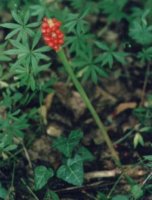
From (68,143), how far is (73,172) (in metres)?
0.21

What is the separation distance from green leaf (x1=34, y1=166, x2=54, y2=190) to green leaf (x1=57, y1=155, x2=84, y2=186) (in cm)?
7

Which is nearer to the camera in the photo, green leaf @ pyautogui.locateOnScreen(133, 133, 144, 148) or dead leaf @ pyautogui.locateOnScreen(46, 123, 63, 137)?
green leaf @ pyautogui.locateOnScreen(133, 133, 144, 148)

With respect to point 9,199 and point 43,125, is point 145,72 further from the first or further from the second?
point 9,199

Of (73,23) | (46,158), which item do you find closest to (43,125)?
(46,158)

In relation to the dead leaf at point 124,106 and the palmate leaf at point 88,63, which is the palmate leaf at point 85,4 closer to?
the palmate leaf at point 88,63

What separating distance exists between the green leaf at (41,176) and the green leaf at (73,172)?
67mm

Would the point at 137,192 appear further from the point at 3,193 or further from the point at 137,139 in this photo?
the point at 3,193

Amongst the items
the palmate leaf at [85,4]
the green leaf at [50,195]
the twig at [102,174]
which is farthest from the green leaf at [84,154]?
the palmate leaf at [85,4]

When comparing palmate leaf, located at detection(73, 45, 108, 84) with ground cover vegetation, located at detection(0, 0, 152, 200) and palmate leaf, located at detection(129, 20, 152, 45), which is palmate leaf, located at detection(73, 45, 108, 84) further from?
palmate leaf, located at detection(129, 20, 152, 45)

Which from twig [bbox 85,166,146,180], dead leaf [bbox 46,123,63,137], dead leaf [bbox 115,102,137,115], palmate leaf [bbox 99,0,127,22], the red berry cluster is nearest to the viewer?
the red berry cluster

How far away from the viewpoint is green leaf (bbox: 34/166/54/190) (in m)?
2.93

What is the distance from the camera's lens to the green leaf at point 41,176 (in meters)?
2.93

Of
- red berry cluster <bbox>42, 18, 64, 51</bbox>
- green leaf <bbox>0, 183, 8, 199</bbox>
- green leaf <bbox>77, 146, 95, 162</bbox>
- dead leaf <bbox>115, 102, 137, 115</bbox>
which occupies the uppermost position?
red berry cluster <bbox>42, 18, 64, 51</bbox>

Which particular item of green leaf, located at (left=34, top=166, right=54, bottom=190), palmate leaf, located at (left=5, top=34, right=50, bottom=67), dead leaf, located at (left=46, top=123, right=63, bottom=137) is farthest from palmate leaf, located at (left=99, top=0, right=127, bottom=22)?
green leaf, located at (left=34, top=166, right=54, bottom=190)
